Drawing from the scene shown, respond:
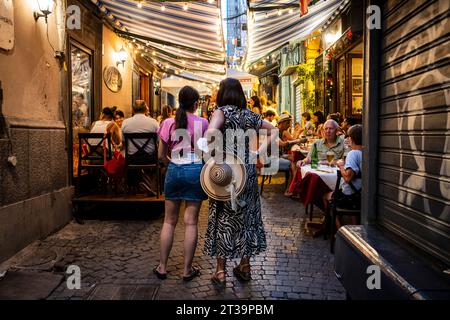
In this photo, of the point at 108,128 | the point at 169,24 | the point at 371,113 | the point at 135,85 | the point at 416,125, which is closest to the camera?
the point at 416,125

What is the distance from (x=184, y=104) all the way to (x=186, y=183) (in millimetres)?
826

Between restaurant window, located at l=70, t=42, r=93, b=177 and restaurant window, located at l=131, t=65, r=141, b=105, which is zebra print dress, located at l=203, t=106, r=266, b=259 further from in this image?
restaurant window, located at l=131, t=65, r=141, b=105

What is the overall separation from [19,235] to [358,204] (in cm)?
418

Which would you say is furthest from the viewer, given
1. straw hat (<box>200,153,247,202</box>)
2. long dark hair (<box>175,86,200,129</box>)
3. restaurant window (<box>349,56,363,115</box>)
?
restaurant window (<box>349,56,363,115</box>)

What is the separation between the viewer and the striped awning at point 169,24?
8.73 m

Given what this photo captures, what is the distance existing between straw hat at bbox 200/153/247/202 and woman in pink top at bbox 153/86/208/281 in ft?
1.03

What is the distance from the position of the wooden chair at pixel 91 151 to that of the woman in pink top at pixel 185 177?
11.0 feet

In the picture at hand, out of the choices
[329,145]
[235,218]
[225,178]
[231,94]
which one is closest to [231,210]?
[235,218]

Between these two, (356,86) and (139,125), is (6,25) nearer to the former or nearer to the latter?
(139,125)

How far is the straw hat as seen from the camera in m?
3.58

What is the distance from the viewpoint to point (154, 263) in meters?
4.52

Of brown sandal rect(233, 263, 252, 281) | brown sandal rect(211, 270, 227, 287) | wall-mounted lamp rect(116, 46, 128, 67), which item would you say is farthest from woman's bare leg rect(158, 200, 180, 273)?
wall-mounted lamp rect(116, 46, 128, 67)

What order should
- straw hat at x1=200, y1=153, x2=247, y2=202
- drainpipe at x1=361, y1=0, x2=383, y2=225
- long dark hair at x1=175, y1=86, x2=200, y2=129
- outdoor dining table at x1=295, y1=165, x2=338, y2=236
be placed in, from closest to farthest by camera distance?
drainpipe at x1=361, y1=0, x2=383, y2=225 < straw hat at x1=200, y1=153, x2=247, y2=202 < long dark hair at x1=175, y1=86, x2=200, y2=129 < outdoor dining table at x1=295, y1=165, x2=338, y2=236
